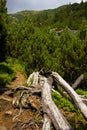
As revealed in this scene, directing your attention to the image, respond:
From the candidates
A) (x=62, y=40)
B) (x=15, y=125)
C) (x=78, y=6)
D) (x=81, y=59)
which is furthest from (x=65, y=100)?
(x=78, y=6)

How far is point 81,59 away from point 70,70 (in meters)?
1.03

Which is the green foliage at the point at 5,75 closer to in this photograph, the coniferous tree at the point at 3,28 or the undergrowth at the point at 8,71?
the undergrowth at the point at 8,71

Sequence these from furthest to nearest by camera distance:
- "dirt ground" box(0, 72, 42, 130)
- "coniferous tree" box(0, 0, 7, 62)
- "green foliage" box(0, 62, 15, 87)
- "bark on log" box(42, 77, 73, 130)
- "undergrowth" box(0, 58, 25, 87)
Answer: "undergrowth" box(0, 58, 25, 87) → "green foliage" box(0, 62, 15, 87) → "coniferous tree" box(0, 0, 7, 62) → "dirt ground" box(0, 72, 42, 130) → "bark on log" box(42, 77, 73, 130)

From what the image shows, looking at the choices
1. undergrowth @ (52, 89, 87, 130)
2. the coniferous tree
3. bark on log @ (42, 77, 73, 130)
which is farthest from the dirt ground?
the coniferous tree

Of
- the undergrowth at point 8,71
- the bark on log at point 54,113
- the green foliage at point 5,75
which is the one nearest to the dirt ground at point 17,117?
the bark on log at point 54,113

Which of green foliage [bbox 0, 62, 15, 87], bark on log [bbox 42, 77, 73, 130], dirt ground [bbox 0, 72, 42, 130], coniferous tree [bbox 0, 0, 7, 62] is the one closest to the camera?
bark on log [bbox 42, 77, 73, 130]

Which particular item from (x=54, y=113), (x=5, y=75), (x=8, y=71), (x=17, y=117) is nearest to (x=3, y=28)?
(x=5, y=75)

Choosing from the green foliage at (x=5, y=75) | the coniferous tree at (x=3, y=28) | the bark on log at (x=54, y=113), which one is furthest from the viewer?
the green foliage at (x=5, y=75)

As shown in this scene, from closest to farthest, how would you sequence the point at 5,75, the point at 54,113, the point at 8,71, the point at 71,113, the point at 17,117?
the point at 54,113
the point at 17,117
the point at 71,113
the point at 5,75
the point at 8,71

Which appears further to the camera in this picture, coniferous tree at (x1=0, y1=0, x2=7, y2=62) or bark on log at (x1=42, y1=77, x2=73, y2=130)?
coniferous tree at (x1=0, y1=0, x2=7, y2=62)

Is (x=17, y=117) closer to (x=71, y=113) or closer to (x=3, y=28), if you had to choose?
(x=71, y=113)

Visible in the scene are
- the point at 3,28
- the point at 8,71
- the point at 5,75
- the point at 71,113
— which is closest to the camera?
the point at 71,113

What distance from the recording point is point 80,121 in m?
9.42

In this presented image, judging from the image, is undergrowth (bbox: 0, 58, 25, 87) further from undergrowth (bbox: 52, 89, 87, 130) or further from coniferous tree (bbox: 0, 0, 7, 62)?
undergrowth (bbox: 52, 89, 87, 130)
